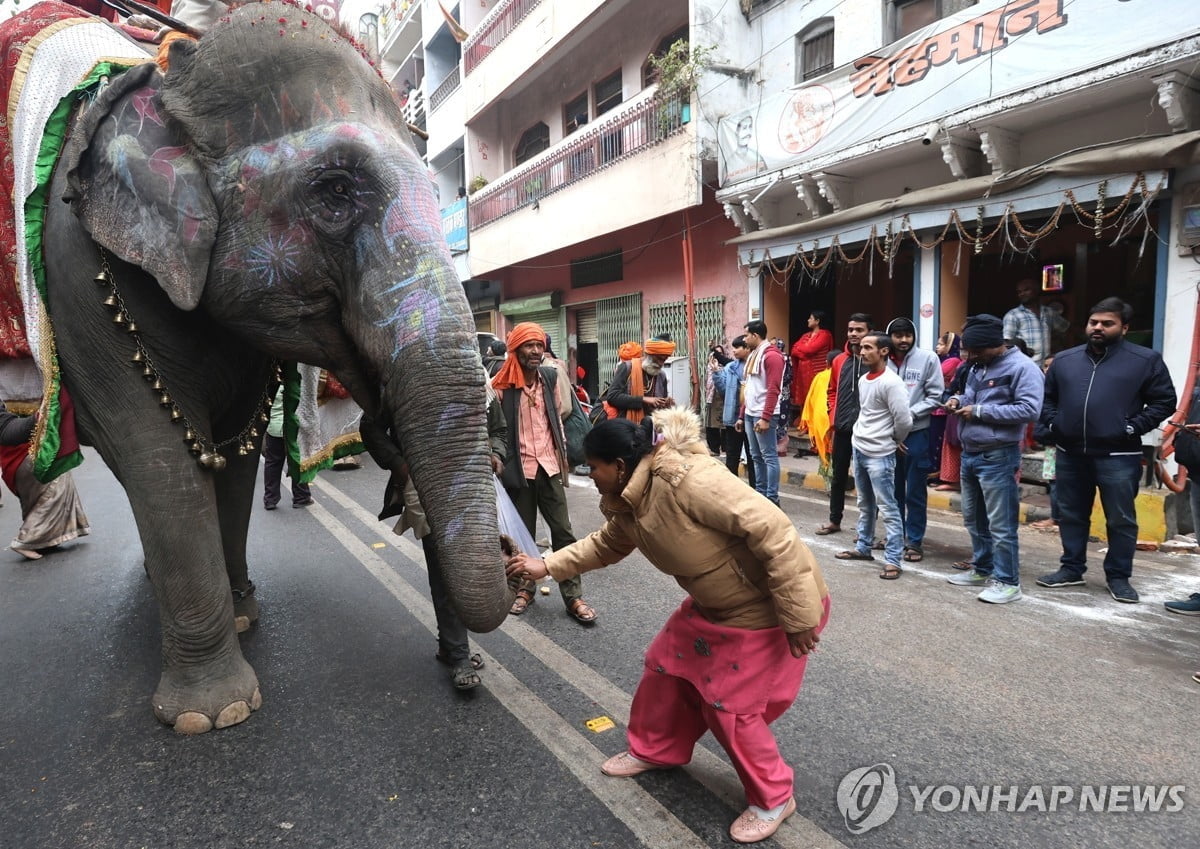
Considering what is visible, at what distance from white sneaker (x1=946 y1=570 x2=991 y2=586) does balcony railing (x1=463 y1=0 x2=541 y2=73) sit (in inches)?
577

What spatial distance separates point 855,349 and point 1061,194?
3280mm

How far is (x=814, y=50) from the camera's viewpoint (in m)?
10.8

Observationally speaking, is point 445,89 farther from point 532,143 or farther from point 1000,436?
point 1000,436

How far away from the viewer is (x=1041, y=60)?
291 inches

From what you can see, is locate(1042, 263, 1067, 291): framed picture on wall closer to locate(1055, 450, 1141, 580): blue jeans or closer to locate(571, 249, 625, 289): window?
locate(1055, 450, 1141, 580): blue jeans

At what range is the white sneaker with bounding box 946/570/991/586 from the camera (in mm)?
4867

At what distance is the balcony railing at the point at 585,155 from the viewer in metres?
12.0

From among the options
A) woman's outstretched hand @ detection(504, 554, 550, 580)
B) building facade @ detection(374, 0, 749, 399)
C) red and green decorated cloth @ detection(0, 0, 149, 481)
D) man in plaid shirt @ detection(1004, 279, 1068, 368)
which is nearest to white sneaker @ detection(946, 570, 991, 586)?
woman's outstretched hand @ detection(504, 554, 550, 580)

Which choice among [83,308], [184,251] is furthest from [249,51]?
[83,308]

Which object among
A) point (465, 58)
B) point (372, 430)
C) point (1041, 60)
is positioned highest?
point (465, 58)

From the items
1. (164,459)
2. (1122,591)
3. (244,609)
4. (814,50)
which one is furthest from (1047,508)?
(814,50)

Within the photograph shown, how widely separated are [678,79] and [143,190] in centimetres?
1033

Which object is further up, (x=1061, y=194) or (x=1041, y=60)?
(x=1041, y=60)

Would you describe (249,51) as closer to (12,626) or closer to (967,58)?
(12,626)
